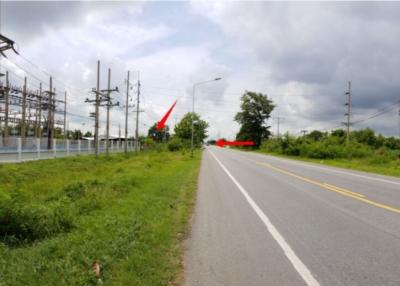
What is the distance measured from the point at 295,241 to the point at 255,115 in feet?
332

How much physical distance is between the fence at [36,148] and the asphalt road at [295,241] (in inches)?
941

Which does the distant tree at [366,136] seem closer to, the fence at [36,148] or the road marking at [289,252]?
the fence at [36,148]

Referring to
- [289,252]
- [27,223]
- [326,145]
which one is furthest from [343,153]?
[27,223]

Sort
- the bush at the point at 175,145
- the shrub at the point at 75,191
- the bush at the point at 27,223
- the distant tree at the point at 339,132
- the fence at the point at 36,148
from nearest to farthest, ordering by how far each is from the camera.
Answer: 1. the bush at the point at 27,223
2. the shrub at the point at 75,191
3. the fence at the point at 36,148
4. the bush at the point at 175,145
5. the distant tree at the point at 339,132

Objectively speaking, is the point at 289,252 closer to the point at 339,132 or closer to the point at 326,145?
the point at 326,145

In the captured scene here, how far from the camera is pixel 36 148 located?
34.2 metres

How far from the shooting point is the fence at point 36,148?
2923cm

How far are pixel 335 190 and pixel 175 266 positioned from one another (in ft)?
31.6

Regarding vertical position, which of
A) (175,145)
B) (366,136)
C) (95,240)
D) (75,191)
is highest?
(366,136)

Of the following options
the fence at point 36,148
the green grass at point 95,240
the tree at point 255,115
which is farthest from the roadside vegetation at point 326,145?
the fence at point 36,148

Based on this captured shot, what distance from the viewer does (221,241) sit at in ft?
21.3

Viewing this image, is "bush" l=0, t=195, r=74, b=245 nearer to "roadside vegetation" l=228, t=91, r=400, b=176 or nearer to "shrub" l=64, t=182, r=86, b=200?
"shrub" l=64, t=182, r=86, b=200

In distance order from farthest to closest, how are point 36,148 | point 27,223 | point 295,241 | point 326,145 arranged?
point 326,145 → point 36,148 → point 27,223 → point 295,241

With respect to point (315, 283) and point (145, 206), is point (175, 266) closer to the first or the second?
point (315, 283)
